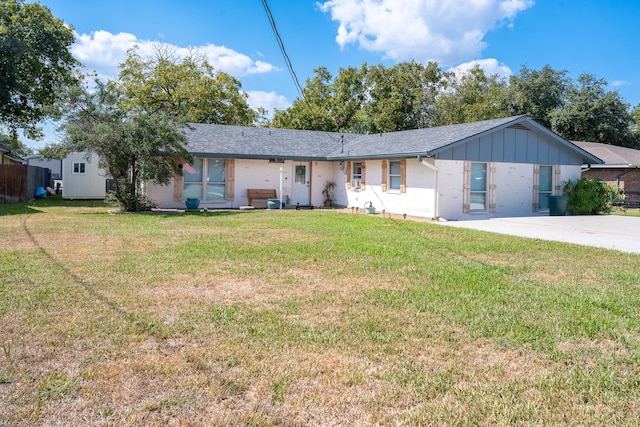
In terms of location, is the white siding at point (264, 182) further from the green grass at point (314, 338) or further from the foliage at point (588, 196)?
the green grass at point (314, 338)

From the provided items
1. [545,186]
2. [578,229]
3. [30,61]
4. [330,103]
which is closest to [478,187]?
[545,186]

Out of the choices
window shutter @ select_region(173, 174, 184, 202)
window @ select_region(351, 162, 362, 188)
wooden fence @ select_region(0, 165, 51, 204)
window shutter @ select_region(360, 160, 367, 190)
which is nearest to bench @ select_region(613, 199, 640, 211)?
window shutter @ select_region(360, 160, 367, 190)

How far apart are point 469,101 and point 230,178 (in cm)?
2401

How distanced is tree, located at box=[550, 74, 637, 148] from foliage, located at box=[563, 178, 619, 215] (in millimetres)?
19219

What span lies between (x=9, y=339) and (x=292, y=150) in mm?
16763

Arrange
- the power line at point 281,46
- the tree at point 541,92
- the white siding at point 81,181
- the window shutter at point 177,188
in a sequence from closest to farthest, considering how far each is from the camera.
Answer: the power line at point 281,46 < the window shutter at point 177,188 < the white siding at point 81,181 < the tree at point 541,92

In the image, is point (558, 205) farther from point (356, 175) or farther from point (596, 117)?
point (596, 117)

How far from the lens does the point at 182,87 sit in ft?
104

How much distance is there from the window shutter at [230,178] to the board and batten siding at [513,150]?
8316 millimetres

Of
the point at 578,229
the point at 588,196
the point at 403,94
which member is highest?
the point at 403,94

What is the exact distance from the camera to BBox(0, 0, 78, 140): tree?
20.0 meters

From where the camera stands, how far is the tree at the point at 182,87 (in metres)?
31.5

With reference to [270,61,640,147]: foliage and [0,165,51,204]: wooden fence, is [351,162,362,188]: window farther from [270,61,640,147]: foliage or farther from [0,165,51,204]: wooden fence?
[270,61,640,147]: foliage

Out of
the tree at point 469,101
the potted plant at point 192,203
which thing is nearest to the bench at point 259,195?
the potted plant at point 192,203
